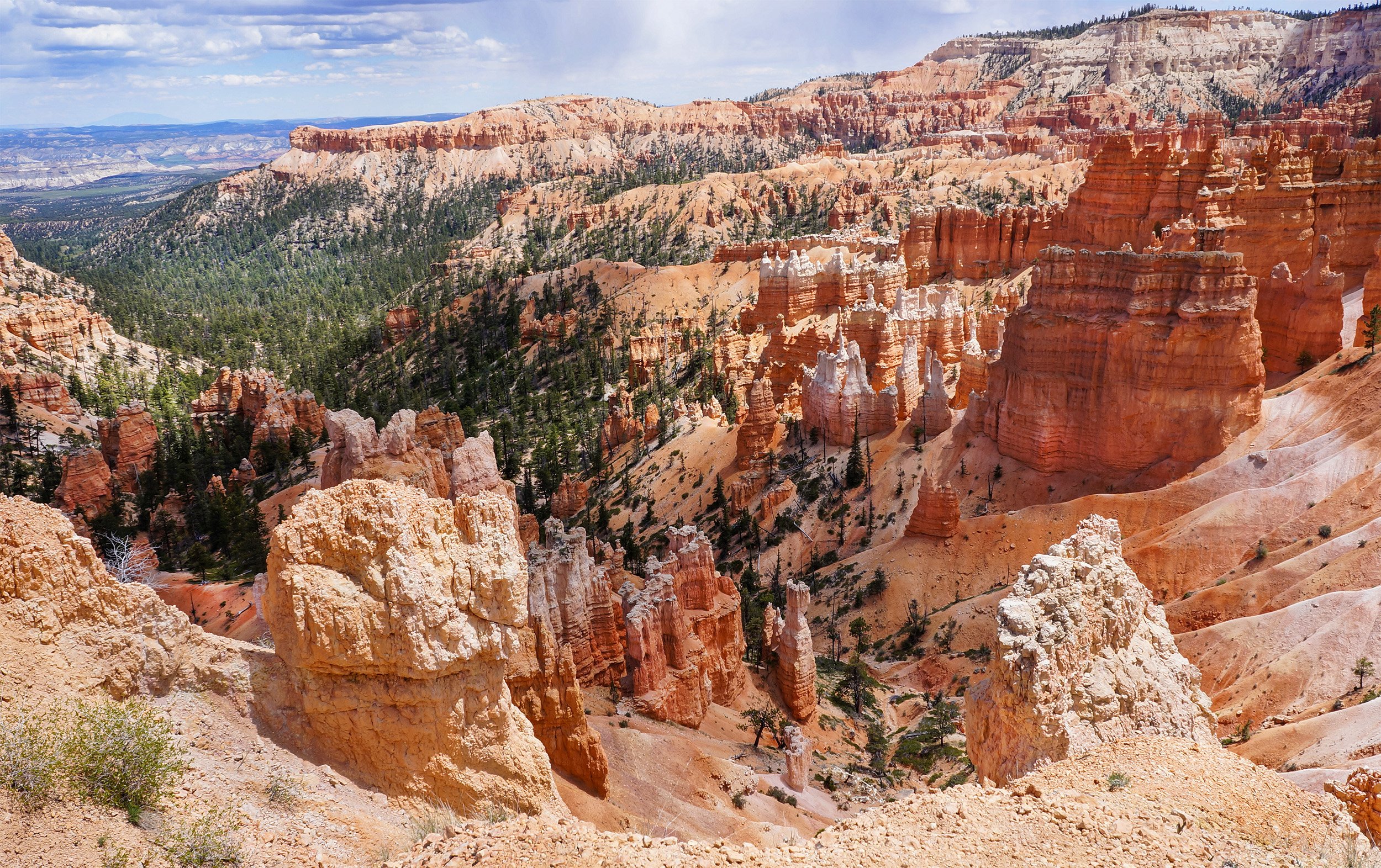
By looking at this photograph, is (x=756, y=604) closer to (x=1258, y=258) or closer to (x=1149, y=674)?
(x=1149, y=674)

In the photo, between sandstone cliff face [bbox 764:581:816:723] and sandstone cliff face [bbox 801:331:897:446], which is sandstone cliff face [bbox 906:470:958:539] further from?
sandstone cliff face [bbox 764:581:816:723]

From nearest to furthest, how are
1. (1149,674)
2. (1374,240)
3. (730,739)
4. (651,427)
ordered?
(1149,674) → (730,739) → (1374,240) → (651,427)

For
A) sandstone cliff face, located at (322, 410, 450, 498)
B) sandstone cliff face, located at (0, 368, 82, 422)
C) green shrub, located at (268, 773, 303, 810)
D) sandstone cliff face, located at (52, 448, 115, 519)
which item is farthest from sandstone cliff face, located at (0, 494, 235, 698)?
sandstone cliff face, located at (0, 368, 82, 422)

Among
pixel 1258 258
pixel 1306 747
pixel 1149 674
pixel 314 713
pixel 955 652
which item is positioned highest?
pixel 1258 258

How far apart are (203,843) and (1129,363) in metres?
38.5

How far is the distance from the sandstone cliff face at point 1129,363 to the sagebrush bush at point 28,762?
39049 mm

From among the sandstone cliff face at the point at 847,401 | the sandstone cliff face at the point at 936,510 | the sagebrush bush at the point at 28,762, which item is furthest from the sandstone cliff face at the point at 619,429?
the sagebrush bush at the point at 28,762

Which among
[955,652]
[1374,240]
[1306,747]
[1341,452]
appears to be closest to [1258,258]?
[1374,240]

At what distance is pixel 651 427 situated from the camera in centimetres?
6494

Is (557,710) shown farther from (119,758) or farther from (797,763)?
(119,758)

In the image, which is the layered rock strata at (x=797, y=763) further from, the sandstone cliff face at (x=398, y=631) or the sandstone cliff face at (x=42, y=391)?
the sandstone cliff face at (x=42, y=391)

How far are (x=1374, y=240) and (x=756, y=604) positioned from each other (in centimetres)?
3988

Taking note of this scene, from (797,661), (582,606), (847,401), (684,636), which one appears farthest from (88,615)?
(847,401)

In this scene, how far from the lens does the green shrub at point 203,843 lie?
28.3 ft
